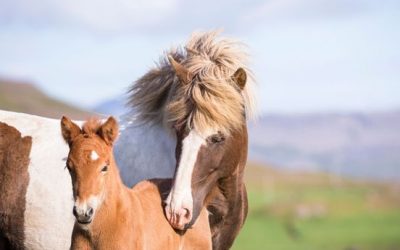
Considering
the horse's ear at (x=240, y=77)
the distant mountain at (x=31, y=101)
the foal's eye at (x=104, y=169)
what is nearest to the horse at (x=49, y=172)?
the horse's ear at (x=240, y=77)

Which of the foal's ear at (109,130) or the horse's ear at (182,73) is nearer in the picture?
the foal's ear at (109,130)

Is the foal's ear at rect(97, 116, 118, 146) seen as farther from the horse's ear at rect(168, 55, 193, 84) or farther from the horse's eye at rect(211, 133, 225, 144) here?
the horse's ear at rect(168, 55, 193, 84)

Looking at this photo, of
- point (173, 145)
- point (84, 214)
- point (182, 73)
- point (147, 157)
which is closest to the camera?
point (84, 214)

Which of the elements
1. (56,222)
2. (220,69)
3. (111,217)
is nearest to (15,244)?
(56,222)

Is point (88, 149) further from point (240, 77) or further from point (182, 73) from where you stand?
point (240, 77)

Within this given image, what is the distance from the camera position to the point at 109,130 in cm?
564

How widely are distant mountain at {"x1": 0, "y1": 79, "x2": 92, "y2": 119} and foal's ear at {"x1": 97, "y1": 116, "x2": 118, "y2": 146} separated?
12539 cm

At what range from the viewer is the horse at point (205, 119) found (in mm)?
6184

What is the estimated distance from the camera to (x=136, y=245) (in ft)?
18.6

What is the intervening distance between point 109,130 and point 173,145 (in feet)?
4.12

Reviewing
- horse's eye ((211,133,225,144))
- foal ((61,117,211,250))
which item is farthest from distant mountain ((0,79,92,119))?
foal ((61,117,211,250))

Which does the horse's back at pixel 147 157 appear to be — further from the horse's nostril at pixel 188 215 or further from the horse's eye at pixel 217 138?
the horse's nostril at pixel 188 215

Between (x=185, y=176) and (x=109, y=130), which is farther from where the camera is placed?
(x=185, y=176)

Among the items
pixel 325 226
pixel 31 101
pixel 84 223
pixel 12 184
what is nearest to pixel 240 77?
pixel 84 223
